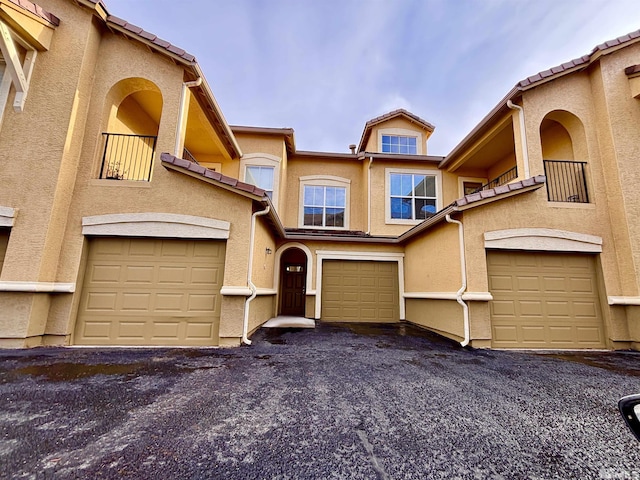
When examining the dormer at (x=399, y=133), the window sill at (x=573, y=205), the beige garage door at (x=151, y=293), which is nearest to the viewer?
the beige garage door at (x=151, y=293)

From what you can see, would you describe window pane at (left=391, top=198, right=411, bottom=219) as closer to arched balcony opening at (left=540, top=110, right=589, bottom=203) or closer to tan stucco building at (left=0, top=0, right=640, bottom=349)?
tan stucco building at (left=0, top=0, right=640, bottom=349)

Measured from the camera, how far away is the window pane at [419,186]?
11328mm

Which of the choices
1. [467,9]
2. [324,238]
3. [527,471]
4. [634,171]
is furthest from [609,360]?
[467,9]

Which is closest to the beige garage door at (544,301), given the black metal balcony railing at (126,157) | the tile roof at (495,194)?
the tile roof at (495,194)

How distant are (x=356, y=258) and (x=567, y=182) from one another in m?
6.39

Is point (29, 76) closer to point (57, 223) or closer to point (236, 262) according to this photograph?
point (57, 223)

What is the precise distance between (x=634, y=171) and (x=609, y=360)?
179 inches

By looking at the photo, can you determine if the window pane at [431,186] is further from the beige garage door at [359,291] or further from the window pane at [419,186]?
the beige garage door at [359,291]

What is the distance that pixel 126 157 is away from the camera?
6785 millimetres

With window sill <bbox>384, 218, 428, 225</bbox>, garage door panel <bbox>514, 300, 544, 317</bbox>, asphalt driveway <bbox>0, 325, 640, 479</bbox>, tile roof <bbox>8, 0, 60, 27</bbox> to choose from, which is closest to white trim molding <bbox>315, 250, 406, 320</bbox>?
window sill <bbox>384, 218, 428, 225</bbox>

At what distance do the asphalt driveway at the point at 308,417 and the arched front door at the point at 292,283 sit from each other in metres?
6.20

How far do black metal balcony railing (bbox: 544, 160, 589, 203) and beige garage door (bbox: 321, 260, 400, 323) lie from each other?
508 cm

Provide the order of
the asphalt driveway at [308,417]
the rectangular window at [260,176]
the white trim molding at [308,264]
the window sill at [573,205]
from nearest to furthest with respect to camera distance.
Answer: the asphalt driveway at [308,417]
the window sill at [573,205]
the white trim molding at [308,264]
the rectangular window at [260,176]

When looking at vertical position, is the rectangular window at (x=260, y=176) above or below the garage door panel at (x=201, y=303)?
above
